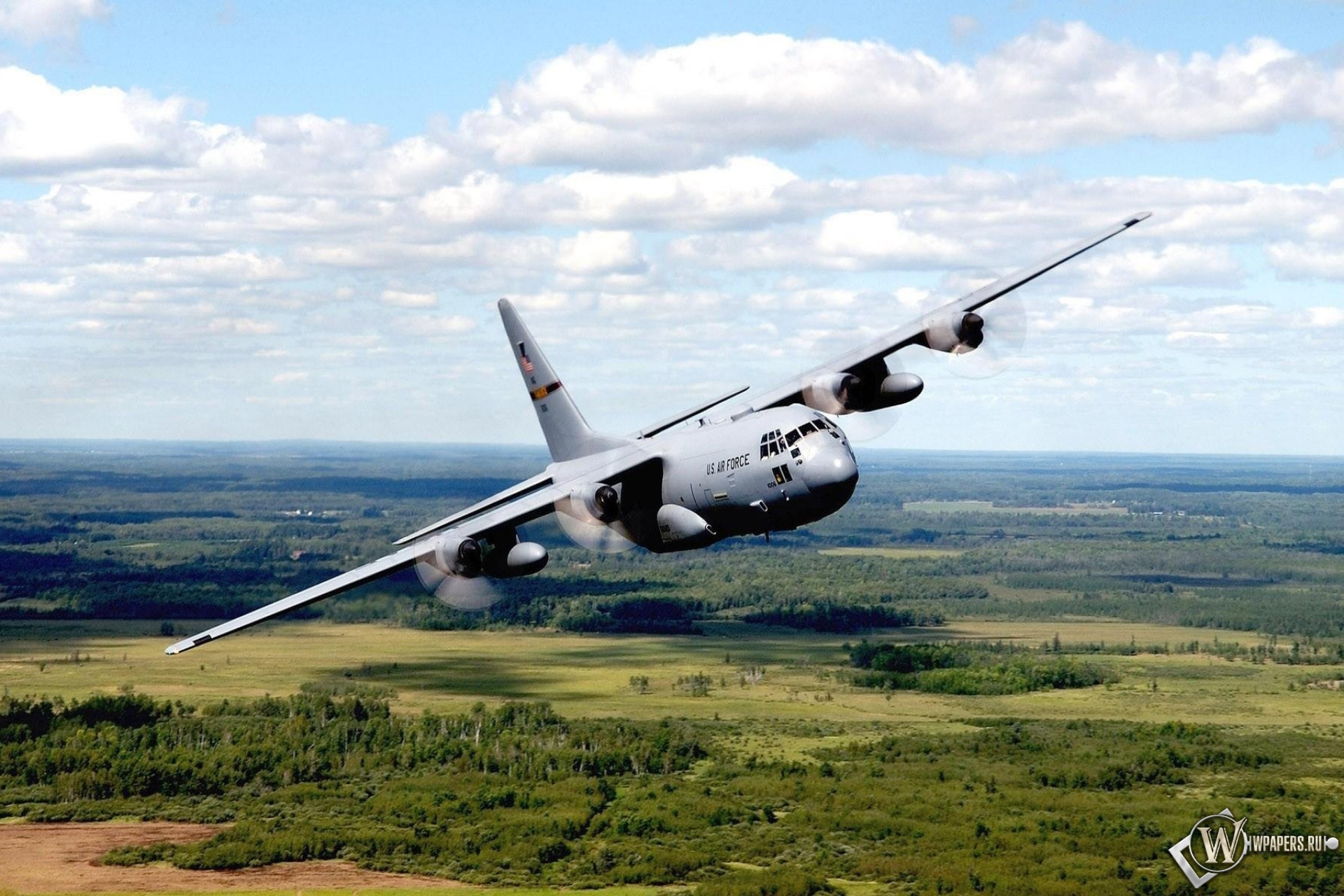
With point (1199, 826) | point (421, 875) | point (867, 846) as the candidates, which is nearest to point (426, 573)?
point (421, 875)

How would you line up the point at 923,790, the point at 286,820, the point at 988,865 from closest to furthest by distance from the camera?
the point at 988,865
the point at 286,820
the point at 923,790

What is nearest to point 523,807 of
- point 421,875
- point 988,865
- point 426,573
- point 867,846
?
point 421,875

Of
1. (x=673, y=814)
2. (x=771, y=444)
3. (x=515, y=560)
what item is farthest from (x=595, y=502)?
(x=673, y=814)

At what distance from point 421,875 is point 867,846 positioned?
49966 millimetres

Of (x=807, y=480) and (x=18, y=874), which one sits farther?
(x=18, y=874)

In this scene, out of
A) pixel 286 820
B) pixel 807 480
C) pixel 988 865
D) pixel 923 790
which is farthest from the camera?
pixel 923 790

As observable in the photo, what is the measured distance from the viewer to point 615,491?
62.4 m

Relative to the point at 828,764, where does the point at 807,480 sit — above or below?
above

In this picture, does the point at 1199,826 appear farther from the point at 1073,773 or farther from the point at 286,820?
the point at 286,820

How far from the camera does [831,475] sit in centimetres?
5838

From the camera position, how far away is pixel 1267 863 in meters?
159

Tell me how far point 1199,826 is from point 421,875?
92.4m

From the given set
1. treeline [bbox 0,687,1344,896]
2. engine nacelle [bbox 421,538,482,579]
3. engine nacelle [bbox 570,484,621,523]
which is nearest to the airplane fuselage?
engine nacelle [bbox 570,484,621,523]

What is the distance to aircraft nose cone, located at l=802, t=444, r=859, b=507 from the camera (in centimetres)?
5838
